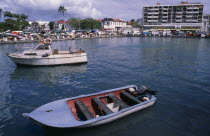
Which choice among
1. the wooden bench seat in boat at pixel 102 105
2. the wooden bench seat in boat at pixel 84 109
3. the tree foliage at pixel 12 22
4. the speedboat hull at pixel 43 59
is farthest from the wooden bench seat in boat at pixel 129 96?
the tree foliage at pixel 12 22

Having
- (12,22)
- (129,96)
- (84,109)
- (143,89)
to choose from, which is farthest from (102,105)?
(12,22)

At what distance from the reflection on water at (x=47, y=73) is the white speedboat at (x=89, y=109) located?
20.4 feet

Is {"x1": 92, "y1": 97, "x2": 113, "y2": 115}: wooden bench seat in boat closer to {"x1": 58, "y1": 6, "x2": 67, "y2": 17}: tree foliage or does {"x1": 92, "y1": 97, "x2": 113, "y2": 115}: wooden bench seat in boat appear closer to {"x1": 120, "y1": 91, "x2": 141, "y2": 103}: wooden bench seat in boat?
{"x1": 120, "y1": 91, "x2": 141, "y2": 103}: wooden bench seat in boat

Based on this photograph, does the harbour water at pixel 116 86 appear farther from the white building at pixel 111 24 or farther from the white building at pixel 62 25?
the white building at pixel 62 25

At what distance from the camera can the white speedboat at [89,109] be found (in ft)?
20.9

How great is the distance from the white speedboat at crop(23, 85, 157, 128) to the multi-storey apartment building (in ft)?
439

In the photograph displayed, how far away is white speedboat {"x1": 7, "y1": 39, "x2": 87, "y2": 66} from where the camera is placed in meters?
18.2

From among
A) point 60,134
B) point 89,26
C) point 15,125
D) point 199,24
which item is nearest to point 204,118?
point 60,134

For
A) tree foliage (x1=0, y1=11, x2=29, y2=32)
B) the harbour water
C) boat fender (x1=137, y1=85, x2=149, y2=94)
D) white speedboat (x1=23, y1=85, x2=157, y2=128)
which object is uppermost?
tree foliage (x1=0, y1=11, x2=29, y2=32)

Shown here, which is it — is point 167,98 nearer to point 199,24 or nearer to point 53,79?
point 53,79

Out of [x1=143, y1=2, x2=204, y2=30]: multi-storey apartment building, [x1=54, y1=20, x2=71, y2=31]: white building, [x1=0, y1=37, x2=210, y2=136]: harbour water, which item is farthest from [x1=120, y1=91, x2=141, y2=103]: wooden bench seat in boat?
[x1=54, y1=20, x2=71, y2=31]: white building

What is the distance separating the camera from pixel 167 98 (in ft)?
35.2

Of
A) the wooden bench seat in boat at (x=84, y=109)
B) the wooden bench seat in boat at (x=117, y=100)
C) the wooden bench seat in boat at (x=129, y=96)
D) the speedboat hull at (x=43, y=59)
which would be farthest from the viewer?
the speedboat hull at (x=43, y=59)

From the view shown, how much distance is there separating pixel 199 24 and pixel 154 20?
33344 mm
